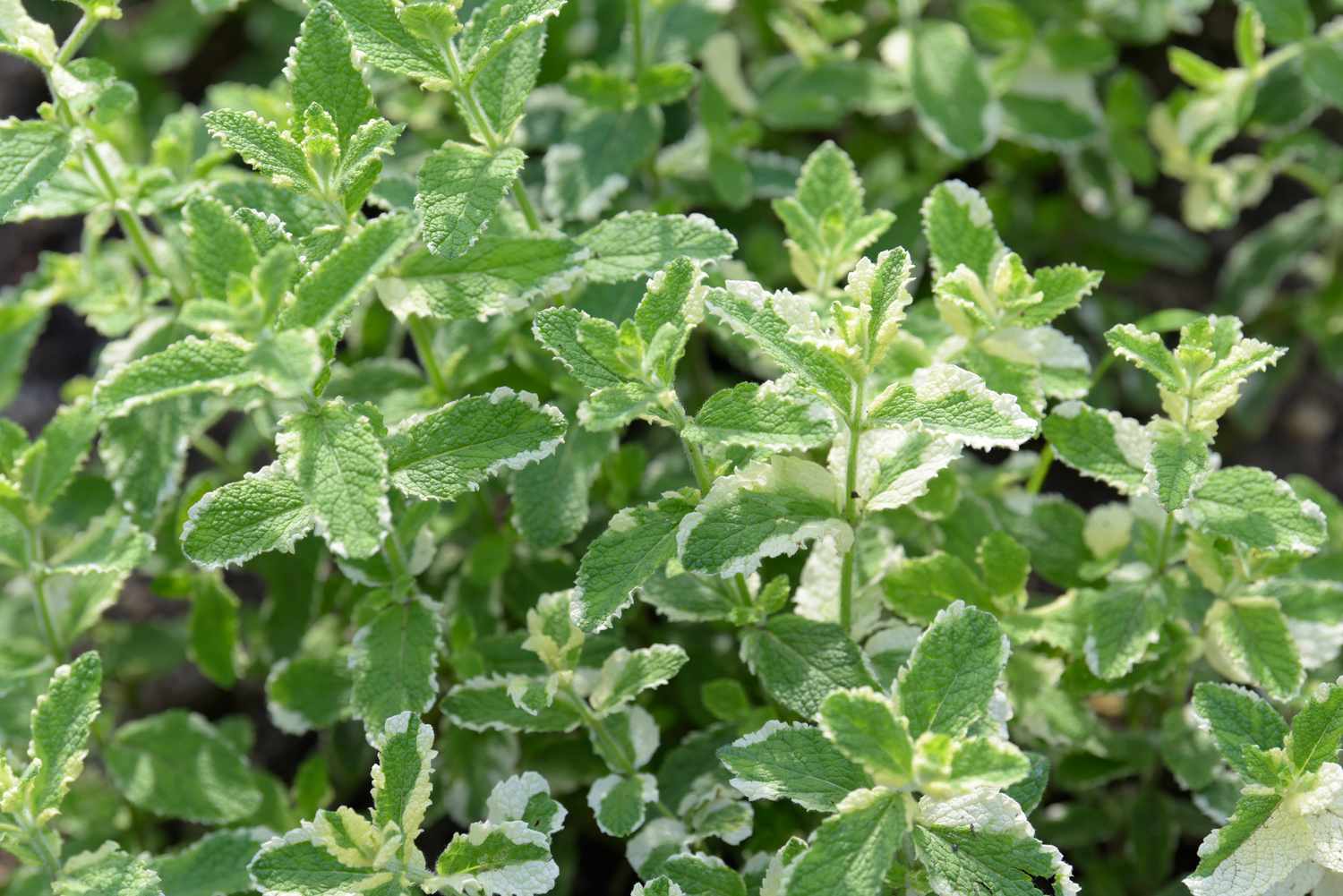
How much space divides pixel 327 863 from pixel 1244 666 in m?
1.44

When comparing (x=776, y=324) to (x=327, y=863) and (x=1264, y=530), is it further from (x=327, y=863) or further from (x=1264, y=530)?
(x=327, y=863)

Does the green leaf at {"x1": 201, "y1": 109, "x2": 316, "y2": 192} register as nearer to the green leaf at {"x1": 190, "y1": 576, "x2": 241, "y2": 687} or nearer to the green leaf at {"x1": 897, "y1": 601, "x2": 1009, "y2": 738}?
the green leaf at {"x1": 190, "y1": 576, "x2": 241, "y2": 687}

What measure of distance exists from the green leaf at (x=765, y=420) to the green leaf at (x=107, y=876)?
1.07 m

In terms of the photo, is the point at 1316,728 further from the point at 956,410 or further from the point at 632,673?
the point at 632,673

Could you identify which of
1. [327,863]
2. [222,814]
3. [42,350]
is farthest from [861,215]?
[42,350]

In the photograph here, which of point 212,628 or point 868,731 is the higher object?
point 868,731

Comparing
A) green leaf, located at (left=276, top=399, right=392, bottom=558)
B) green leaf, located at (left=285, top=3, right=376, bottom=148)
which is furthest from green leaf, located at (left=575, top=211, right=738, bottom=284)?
green leaf, located at (left=276, top=399, right=392, bottom=558)

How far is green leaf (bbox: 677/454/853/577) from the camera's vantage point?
5.96 feet

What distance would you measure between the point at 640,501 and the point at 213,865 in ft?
3.26

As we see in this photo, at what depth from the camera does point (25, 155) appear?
2.12m

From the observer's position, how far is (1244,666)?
211 cm

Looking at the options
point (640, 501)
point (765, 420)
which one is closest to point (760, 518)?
point (765, 420)

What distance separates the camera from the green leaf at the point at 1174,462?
1.92 m

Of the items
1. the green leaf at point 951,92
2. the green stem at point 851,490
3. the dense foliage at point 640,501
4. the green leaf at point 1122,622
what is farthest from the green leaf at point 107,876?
the green leaf at point 951,92
